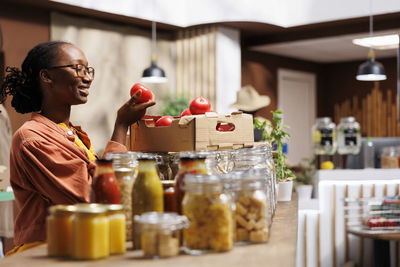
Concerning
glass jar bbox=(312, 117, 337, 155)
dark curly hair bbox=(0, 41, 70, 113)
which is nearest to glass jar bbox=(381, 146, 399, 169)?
glass jar bbox=(312, 117, 337, 155)

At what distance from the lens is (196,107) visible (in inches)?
79.0

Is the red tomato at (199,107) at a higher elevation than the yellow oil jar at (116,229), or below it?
higher

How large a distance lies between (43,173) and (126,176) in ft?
1.00

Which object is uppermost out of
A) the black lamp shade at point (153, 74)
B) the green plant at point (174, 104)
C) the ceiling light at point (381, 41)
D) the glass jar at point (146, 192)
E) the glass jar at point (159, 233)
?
the ceiling light at point (381, 41)

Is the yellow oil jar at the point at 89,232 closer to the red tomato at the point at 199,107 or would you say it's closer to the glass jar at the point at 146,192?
the glass jar at the point at 146,192

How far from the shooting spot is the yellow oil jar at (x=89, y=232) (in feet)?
3.79

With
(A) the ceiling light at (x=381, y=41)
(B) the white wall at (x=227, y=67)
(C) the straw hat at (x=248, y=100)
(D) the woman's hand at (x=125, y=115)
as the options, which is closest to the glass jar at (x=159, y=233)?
(D) the woman's hand at (x=125, y=115)

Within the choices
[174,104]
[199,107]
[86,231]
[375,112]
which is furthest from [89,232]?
[375,112]

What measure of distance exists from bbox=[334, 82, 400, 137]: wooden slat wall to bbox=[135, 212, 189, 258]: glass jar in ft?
25.3

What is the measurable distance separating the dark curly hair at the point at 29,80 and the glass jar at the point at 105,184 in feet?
1.89

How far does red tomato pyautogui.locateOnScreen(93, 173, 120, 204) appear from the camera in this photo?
129 cm

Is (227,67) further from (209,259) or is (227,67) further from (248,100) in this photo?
(209,259)

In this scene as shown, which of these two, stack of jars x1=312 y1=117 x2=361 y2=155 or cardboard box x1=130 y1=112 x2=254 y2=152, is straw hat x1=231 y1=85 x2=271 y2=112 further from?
cardboard box x1=130 y1=112 x2=254 y2=152

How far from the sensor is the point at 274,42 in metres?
7.52
